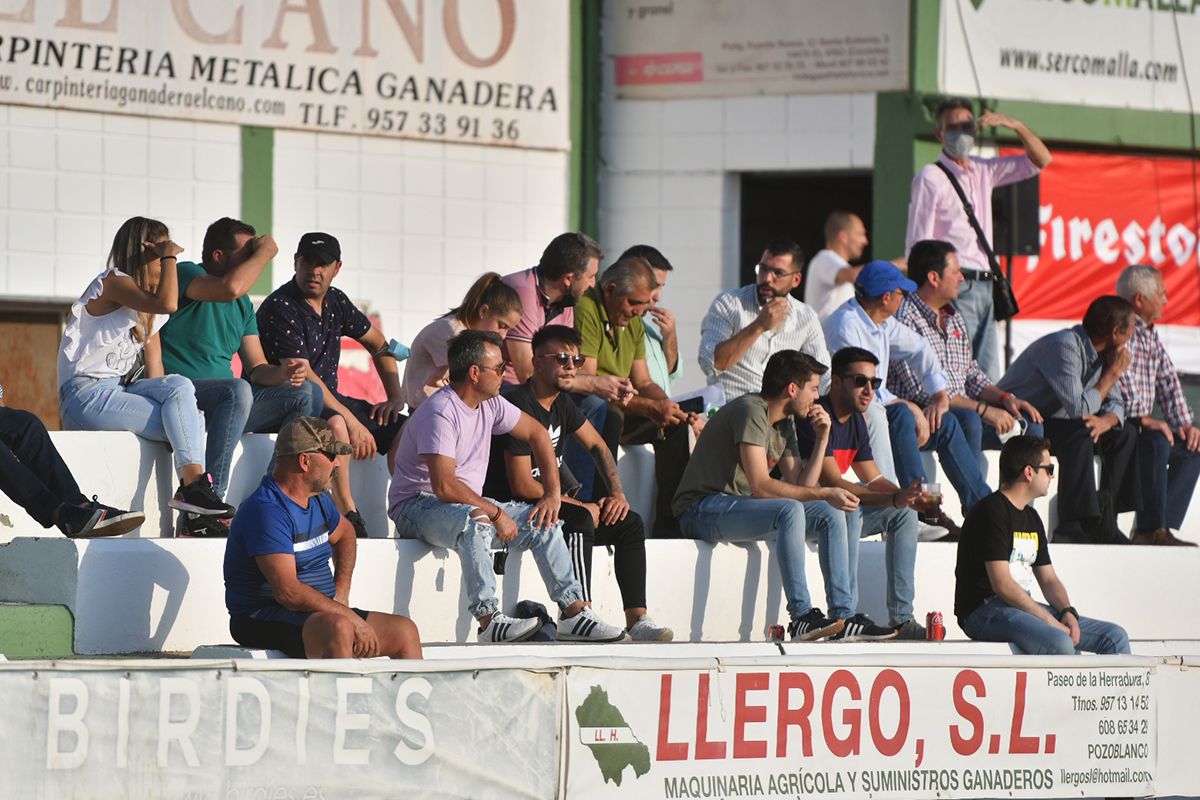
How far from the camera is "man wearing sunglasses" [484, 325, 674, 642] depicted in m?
8.57

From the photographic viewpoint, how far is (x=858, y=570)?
32.2ft

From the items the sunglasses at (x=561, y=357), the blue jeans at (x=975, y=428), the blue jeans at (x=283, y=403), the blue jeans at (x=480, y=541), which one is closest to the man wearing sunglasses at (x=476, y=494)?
the blue jeans at (x=480, y=541)

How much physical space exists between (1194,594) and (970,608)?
8.12ft

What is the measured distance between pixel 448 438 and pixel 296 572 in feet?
4.14

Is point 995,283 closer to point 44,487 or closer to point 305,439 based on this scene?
point 305,439

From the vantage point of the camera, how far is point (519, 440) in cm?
862

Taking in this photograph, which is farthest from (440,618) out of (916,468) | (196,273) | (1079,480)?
(1079,480)

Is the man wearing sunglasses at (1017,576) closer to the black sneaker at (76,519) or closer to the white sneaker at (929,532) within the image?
the white sneaker at (929,532)

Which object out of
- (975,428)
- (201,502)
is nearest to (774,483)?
(975,428)

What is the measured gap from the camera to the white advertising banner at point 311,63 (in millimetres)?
12883

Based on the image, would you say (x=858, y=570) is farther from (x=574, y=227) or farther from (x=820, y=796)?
(x=574, y=227)

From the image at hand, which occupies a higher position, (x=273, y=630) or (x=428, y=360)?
(x=428, y=360)

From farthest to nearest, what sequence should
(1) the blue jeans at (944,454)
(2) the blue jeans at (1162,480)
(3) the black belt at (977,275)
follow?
(3) the black belt at (977,275), (2) the blue jeans at (1162,480), (1) the blue jeans at (944,454)

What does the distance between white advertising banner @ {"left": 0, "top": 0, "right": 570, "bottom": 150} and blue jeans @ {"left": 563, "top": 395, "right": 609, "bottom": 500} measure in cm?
511
